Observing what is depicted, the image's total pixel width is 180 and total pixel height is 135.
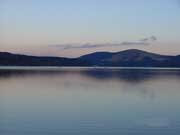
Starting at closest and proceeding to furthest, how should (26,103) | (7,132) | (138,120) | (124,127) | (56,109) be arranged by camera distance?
(7,132) → (124,127) → (138,120) → (56,109) → (26,103)

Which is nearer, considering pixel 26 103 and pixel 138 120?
pixel 138 120

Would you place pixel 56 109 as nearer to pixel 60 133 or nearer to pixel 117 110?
pixel 117 110

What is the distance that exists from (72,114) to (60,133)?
8.82ft

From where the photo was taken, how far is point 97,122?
9195 millimetres

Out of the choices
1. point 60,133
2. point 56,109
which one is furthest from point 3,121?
point 56,109

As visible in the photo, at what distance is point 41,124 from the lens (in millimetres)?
8789

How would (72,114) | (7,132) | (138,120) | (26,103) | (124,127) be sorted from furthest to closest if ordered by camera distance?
(26,103) → (72,114) → (138,120) → (124,127) → (7,132)

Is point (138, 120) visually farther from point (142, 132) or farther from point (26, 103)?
point (26, 103)

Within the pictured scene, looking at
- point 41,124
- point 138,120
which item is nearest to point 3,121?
point 41,124

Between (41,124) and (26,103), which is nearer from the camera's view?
(41,124)

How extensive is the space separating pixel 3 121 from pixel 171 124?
13.1ft

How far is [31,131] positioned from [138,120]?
3.07m

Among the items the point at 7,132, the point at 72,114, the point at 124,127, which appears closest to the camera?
the point at 7,132

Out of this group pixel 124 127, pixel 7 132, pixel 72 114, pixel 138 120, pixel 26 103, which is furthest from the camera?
pixel 26 103
